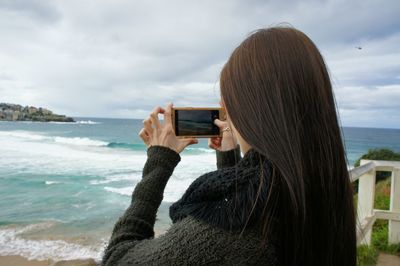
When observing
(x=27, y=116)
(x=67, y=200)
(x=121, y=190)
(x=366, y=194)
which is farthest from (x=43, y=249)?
(x=27, y=116)

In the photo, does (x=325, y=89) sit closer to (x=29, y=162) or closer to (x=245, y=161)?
(x=245, y=161)

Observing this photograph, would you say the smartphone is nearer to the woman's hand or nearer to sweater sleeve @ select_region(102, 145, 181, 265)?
the woman's hand

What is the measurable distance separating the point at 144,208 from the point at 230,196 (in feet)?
0.79

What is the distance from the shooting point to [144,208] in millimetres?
960

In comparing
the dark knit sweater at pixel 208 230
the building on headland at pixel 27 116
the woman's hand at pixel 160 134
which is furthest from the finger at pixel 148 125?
the building on headland at pixel 27 116

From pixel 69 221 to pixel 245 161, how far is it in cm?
1064

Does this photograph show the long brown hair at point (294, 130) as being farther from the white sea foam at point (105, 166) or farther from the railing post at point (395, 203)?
the white sea foam at point (105, 166)

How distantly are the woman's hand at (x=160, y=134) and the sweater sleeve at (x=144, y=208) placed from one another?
0.12 ft

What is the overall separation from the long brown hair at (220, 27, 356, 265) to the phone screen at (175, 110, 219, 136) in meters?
0.39

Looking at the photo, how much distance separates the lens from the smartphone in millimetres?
1287

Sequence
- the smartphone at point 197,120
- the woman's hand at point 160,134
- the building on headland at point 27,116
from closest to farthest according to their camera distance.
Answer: the woman's hand at point 160,134, the smartphone at point 197,120, the building on headland at point 27,116

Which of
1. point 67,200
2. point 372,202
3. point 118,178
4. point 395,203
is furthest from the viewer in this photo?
point 118,178

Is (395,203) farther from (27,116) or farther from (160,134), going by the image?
(27,116)

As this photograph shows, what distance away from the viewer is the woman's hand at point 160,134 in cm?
110
